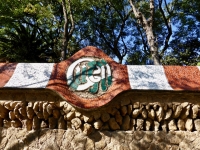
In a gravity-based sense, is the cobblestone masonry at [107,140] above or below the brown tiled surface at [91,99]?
below

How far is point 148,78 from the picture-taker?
4000mm

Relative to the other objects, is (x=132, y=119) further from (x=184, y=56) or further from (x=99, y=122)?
(x=184, y=56)

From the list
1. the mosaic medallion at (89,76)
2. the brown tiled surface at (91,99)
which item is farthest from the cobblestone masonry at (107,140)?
the mosaic medallion at (89,76)

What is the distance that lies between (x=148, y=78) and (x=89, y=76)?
3.12ft

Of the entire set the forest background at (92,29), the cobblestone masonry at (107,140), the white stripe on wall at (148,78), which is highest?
the forest background at (92,29)

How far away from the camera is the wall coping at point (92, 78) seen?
148 inches

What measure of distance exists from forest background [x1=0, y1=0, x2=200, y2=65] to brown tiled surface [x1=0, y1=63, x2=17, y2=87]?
3987 millimetres

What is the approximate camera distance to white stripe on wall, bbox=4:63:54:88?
12.7 feet

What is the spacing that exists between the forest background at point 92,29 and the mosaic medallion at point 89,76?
3.65m

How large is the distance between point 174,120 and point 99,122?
1154 mm

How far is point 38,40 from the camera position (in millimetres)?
10414

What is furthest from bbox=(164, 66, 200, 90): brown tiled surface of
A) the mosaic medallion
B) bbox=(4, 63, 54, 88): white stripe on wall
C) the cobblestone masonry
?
bbox=(4, 63, 54, 88): white stripe on wall

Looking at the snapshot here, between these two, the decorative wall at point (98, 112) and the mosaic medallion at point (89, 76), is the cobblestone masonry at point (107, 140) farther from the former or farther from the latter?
the mosaic medallion at point (89, 76)

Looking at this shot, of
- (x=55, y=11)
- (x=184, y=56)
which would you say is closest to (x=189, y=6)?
(x=184, y=56)
